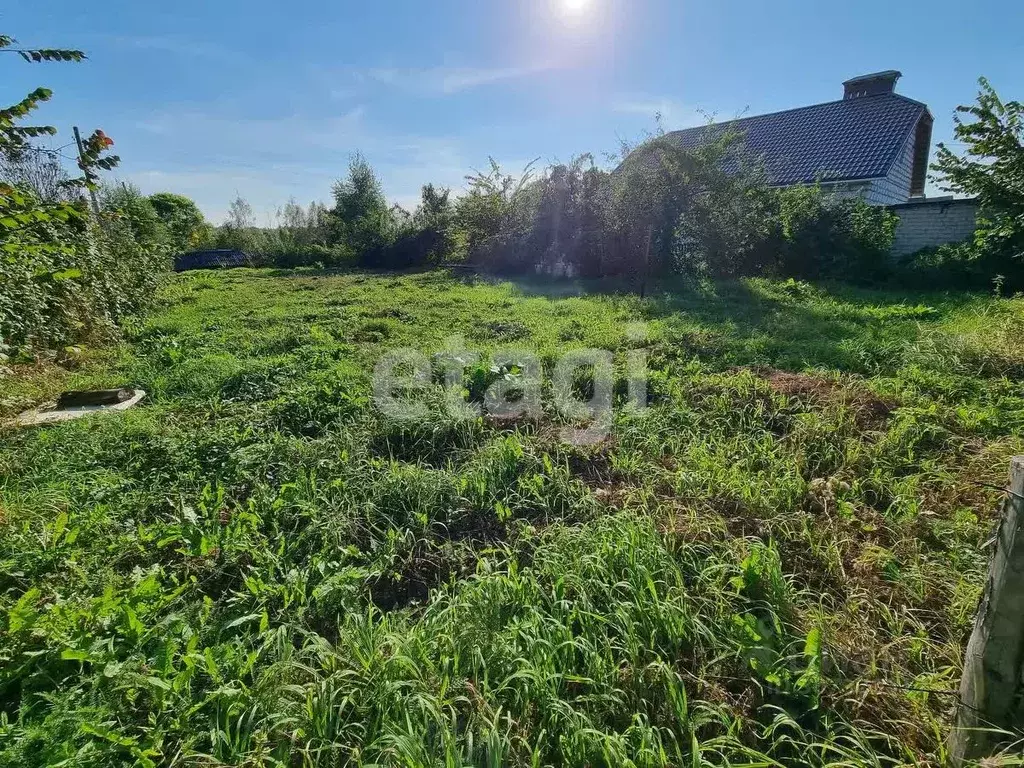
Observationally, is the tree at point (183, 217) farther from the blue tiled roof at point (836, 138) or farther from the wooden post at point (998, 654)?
the wooden post at point (998, 654)

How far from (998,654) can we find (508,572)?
1.54m

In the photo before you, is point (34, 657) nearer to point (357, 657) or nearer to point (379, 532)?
point (357, 657)

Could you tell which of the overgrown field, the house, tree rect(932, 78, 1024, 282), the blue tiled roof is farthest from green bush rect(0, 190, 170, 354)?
the house

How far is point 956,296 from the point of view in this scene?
8.23 meters

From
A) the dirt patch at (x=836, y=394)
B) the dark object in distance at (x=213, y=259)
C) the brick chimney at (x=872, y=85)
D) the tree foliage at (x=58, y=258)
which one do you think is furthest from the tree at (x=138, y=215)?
the brick chimney at (x=872, y=85)

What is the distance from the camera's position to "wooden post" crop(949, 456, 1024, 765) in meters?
1.11

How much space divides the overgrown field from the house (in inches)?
462

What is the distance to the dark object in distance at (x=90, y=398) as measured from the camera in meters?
4.59

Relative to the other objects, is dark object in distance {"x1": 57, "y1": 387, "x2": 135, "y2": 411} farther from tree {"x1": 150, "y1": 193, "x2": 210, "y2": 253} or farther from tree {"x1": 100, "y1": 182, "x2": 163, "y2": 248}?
tree {"x1": 150, "y1": 193, "x2": 210, "y2": 253}

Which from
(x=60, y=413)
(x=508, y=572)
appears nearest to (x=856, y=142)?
(x=508, y=572)

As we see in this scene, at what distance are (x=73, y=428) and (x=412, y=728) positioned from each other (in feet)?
12.5

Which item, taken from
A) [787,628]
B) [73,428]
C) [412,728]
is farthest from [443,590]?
[73,428]

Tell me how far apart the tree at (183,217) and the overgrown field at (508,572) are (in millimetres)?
22654

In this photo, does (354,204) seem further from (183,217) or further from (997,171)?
(997,171)
